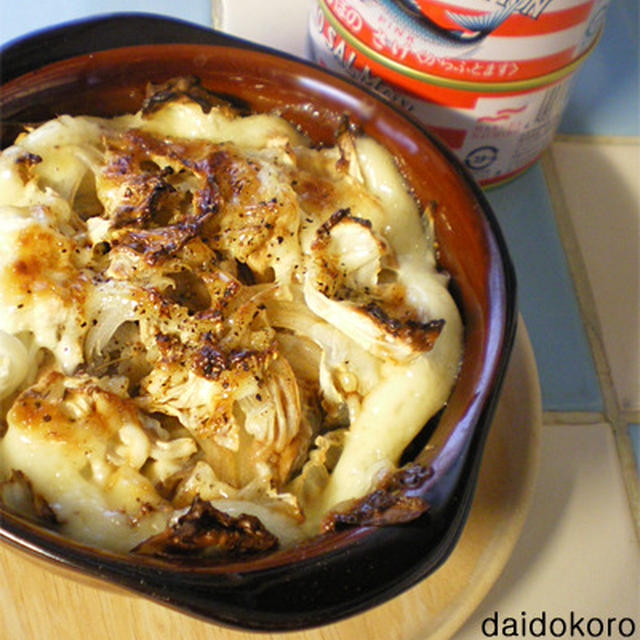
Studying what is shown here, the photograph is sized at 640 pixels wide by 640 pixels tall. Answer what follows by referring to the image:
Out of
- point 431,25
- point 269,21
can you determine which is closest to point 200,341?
point 431,25

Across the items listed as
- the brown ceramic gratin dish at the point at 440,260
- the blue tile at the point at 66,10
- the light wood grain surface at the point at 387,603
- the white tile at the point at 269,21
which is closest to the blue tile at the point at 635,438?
the light wood grain surface at the point at 387,603

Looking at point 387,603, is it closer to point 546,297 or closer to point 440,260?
point 440,260

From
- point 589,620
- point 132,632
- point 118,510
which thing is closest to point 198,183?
point 118,510

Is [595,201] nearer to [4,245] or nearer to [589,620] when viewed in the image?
[589,620]

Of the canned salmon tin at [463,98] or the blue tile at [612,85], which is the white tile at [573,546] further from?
the blue tile at [612,85]

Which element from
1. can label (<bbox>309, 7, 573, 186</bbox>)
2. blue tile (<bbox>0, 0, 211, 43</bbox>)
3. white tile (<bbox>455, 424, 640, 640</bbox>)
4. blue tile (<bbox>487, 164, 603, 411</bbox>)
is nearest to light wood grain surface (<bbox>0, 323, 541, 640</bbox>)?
white tile (<bbox>455, 424, 640, 640</bbox>)

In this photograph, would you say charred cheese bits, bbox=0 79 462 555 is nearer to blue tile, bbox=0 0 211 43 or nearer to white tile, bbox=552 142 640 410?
white tile, bbox=552 142 640 410

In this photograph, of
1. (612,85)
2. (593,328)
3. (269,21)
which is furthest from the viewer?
(612,85)
